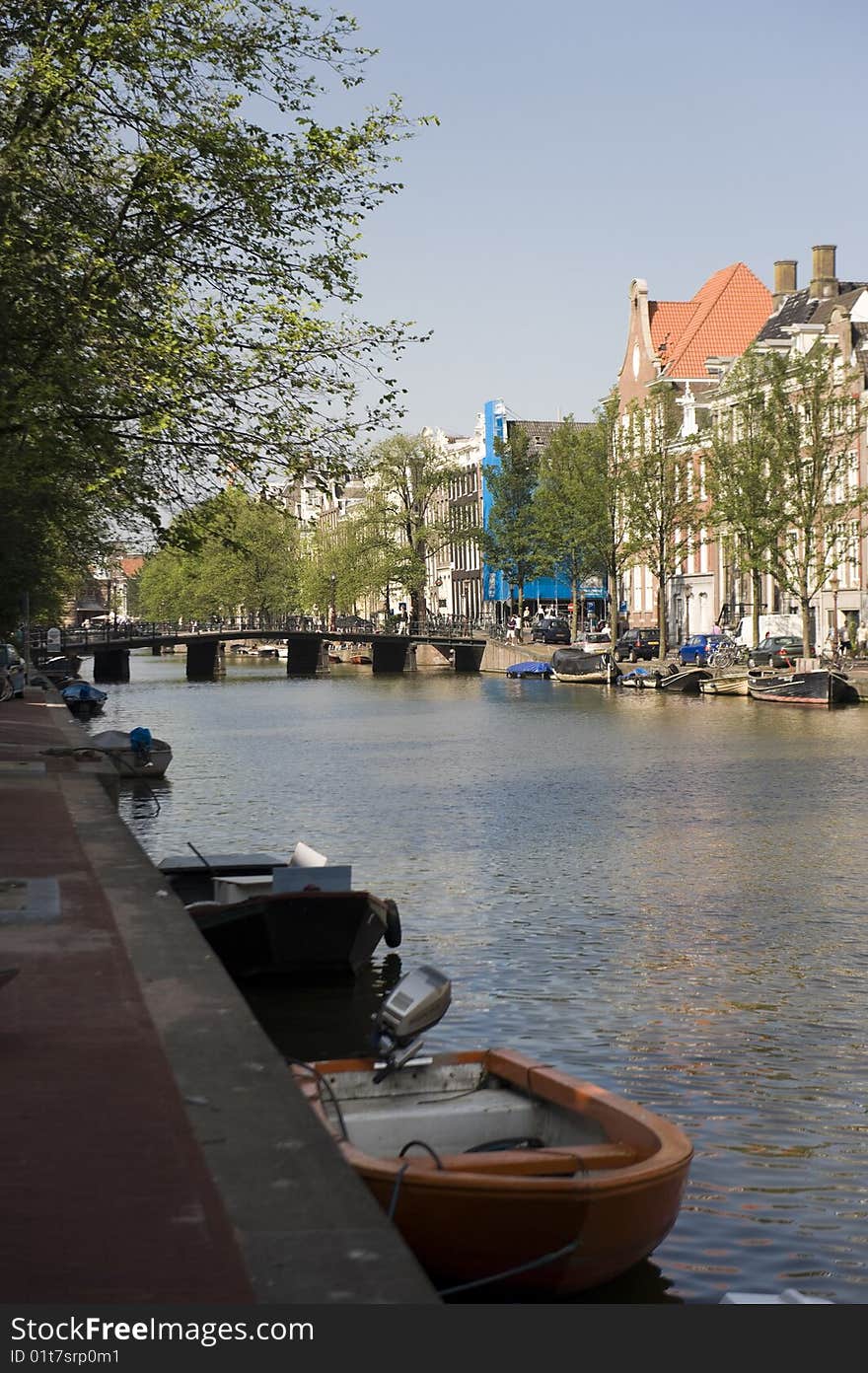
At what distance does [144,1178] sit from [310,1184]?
72cm

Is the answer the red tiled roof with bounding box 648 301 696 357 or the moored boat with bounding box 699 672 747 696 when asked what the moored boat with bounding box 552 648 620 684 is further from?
the red tiled roof with bounding box 648 301 696 357

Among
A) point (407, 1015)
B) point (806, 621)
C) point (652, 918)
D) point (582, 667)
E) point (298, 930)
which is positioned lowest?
point (652, 918)

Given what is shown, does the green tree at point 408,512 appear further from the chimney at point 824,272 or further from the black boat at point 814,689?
the black boat at point 814,689

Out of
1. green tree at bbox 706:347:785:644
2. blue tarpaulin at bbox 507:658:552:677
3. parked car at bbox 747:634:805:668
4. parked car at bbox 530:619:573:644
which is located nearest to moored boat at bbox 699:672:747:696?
parked car at bbox 747:634:805:668

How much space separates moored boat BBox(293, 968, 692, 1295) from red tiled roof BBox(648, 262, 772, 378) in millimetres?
107176

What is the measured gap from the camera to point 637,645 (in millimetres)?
96500

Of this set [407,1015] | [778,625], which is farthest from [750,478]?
Answer: [407,1015]

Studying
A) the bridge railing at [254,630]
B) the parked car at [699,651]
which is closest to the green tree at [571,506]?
the bridge railing at [254,630]

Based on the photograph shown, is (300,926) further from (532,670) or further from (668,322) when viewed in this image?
(668,322)

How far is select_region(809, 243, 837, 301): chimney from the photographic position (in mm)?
90500

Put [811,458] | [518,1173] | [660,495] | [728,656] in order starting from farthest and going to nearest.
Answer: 1. [660,495]
2. [728,656]
3. [811,458]
4. [518,1173]

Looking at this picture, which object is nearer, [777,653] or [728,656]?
[777,653]

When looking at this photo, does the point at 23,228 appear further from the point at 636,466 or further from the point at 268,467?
the point at 636,466

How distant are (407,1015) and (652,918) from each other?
477 inches
